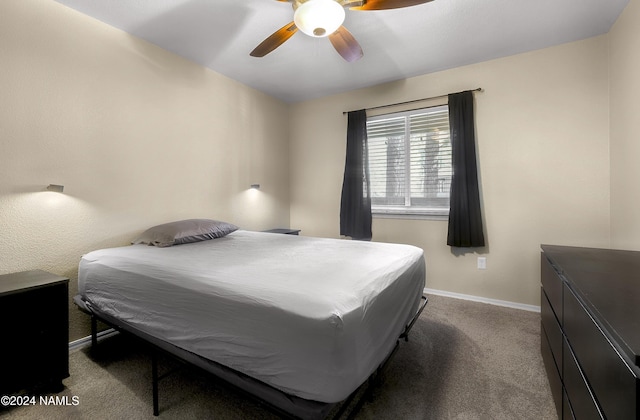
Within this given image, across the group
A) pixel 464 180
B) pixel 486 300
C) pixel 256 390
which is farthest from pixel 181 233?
pixel 486 300

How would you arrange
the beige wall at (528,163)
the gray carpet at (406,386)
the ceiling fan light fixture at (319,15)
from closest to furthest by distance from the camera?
1. the gray carpet at (406,386)
2. the ceiling fan light fixture at (319,15)
3. the beige wall at (528,163)

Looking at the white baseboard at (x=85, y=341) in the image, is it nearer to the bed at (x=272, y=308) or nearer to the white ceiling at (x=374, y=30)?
the bed at (x=272, y=308)

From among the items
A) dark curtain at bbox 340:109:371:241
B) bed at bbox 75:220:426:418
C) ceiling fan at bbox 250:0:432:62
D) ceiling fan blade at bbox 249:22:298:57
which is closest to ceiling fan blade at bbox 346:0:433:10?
ceiling fan at bbox 250:0:432:62

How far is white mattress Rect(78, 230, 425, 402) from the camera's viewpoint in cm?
102

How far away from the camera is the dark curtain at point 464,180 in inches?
120

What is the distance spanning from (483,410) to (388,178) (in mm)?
2639

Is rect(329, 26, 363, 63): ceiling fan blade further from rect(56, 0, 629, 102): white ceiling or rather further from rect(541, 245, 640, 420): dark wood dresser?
rect(541, 245, 640, 420): dark wood dresser

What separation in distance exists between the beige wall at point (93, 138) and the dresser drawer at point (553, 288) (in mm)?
3076

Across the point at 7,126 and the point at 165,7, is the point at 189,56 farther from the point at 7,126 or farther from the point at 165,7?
the point at 7,126

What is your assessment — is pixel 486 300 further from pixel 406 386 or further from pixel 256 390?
pixel 256 390

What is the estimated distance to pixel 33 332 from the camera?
1.64m

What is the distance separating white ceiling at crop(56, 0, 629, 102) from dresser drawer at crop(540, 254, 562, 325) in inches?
77.9

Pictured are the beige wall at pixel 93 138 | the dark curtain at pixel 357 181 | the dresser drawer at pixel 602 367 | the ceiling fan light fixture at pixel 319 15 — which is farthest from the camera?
the dark curtain at pixel 357 181

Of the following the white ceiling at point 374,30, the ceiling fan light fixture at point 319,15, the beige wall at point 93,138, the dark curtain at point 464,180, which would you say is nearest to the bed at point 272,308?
the beige wall at point 93,138
